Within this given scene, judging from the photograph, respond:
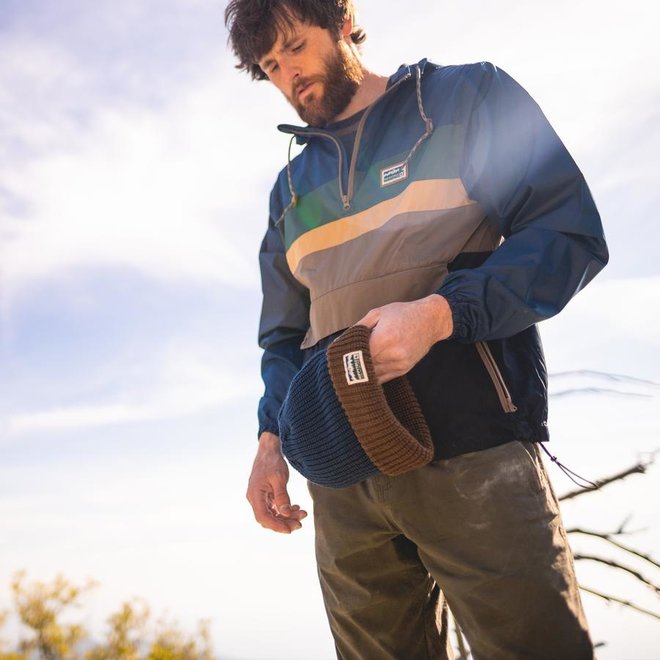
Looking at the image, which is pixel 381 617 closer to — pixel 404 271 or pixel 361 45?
pixel 404 271

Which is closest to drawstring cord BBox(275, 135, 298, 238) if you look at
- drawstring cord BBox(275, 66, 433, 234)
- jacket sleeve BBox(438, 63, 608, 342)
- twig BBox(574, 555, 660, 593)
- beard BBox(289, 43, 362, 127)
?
drawstring cord BBox(275, 66, 433, 234)

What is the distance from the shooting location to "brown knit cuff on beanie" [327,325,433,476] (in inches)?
59.9

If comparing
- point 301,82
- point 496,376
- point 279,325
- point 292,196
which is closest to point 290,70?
point 301,82

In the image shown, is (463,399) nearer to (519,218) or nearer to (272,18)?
(519,218)

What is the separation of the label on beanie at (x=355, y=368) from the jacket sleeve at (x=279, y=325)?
72 cm

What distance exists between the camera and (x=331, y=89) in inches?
86.0

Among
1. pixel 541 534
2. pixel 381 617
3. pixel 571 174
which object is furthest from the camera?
pixel 381 617

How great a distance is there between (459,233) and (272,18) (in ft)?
3.15

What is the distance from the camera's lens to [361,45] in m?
2.53

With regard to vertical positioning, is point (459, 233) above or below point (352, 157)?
below

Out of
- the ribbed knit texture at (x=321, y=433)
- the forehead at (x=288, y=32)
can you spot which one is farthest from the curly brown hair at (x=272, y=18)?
the ribbed knit texture at (x=321, y=433)

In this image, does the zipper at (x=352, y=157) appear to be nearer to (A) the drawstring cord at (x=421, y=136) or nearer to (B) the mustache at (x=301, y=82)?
(A) the drawstring cord at (x=421, y=136)

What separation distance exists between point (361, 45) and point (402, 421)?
1430 mm

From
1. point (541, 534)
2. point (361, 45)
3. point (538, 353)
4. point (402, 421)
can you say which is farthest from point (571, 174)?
point (361, 45)
